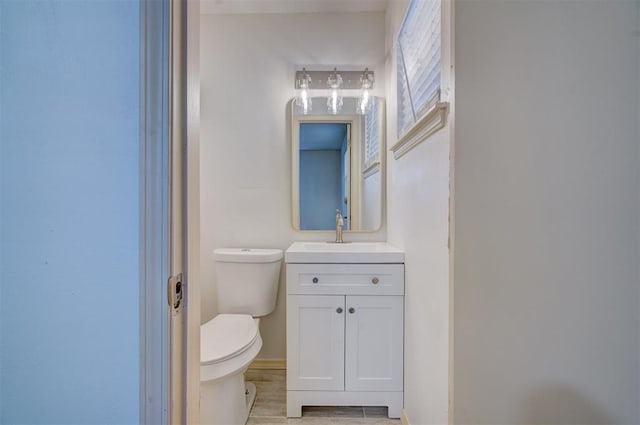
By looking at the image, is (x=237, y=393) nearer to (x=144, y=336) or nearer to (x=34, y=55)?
(x=144, y=336)

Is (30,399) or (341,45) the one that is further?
(341,45)

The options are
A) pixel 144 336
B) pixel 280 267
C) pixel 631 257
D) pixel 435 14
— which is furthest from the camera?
pixel 280 267

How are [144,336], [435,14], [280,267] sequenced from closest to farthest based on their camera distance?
[144,336]
[435,14]
[280,267]

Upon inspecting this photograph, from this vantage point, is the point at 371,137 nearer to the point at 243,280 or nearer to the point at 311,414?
the point at 243,280

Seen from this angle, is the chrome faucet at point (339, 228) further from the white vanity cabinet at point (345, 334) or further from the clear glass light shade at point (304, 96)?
the clear glass light shade at point (304, 96)

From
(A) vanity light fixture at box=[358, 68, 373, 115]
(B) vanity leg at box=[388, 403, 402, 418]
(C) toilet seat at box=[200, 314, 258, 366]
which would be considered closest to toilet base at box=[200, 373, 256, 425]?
(C) toilet seat at box=[200, 314, 258, 366]

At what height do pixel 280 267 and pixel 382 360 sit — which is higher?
pixel 280 267

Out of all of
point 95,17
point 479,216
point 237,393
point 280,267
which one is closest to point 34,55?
point 95,17

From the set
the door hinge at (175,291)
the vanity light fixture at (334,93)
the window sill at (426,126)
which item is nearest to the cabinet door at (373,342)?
the window sill at (426,126)

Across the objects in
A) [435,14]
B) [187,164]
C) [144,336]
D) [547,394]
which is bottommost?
[547,394]

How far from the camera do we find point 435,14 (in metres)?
1.05

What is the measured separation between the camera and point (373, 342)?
145cm

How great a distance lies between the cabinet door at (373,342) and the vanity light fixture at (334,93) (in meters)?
1.21

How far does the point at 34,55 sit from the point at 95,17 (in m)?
0.13
